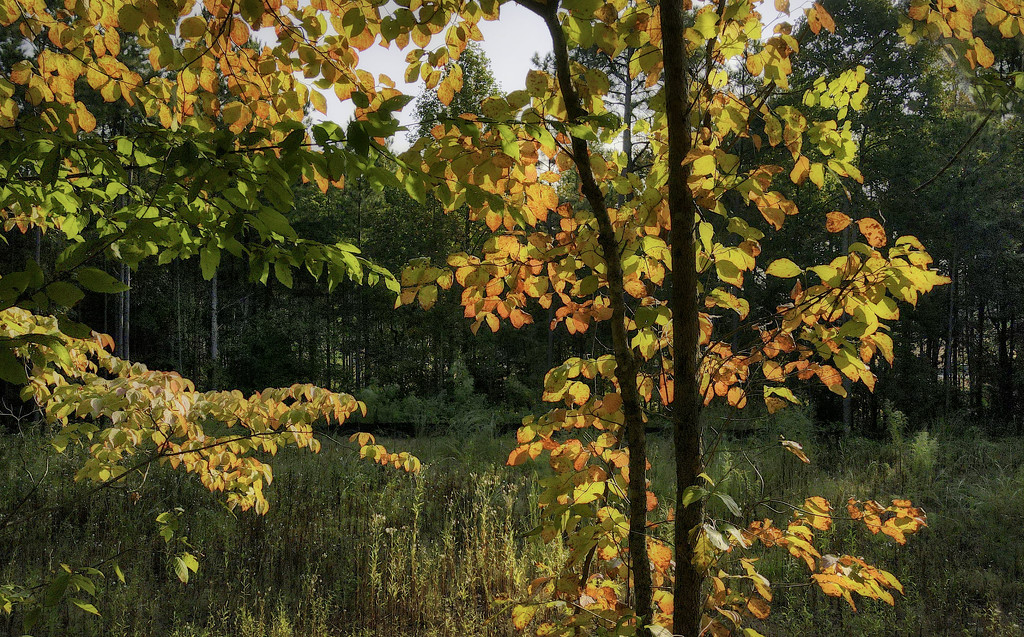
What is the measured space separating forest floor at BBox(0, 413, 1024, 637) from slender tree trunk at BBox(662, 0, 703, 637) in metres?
1.73

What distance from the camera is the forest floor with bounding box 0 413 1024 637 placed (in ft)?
10.8

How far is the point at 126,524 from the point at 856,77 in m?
5.39

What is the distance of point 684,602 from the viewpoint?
3.96 ft

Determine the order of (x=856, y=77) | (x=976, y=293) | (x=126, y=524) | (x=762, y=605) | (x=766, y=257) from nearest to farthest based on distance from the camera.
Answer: (x=856, y=77)
(x=762, y=605)
(x=126, y=524)
(x=976, y=293)
(x=766, y=257)

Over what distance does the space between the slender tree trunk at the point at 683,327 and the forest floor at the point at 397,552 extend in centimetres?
173

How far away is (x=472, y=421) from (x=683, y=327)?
8590 mm

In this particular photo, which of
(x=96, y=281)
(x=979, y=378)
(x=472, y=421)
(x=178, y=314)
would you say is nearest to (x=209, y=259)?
(x=96, y=281)

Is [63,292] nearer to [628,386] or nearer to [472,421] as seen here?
[628,386]

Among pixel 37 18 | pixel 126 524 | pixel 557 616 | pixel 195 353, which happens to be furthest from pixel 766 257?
pixel 195 353

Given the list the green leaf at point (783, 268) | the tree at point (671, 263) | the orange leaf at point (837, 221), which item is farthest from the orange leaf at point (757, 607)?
the orange leaf at point (837, 221)

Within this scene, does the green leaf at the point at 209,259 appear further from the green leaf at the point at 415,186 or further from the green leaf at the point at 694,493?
the green leaf at the point at 694,493

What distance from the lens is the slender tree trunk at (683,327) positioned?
109cm

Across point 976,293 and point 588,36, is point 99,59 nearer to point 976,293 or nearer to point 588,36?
point 588,36

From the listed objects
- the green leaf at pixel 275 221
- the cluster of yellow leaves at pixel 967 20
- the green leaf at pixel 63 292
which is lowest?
the green leaf at pixel 63 292
